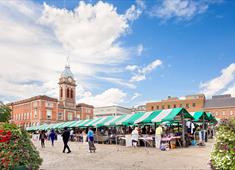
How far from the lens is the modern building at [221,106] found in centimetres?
8025

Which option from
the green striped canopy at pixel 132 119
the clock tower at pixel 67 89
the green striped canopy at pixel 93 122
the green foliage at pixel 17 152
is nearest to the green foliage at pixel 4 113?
the green foliage at pixel 17 152

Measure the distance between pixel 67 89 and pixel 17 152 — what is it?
6853 cm

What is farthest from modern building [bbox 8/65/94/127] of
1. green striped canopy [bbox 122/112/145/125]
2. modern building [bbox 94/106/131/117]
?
green striped canopy [bbox 122/112/145/125]

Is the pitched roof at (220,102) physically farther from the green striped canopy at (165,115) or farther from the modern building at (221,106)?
the green striped canopy at (165,115)

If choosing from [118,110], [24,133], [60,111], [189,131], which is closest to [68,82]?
[60,111]

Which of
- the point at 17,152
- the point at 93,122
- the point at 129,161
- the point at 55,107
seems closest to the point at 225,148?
the point at 129,161

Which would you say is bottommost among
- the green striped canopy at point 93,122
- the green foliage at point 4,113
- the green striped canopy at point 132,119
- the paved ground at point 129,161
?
the paved ground at point 129,161

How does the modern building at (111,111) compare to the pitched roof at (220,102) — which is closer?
the pitched roof at (220,102)

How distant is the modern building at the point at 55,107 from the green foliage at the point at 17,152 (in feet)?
204

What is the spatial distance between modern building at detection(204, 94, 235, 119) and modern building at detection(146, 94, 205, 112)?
2.37m

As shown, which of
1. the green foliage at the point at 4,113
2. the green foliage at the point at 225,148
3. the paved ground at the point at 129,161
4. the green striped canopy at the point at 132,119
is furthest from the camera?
the green striped canopy at the point at 132,119

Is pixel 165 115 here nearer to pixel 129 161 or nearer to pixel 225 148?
pixel 129 161

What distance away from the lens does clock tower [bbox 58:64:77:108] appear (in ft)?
244

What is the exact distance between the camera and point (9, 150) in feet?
24.4
